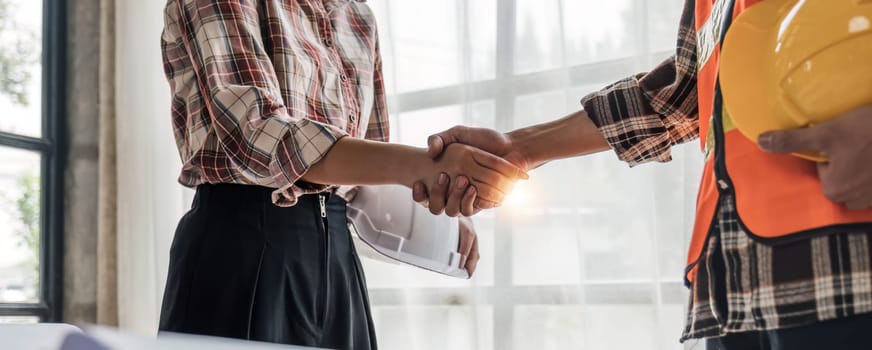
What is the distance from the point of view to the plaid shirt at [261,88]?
136cm

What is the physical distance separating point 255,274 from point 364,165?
0.26 m

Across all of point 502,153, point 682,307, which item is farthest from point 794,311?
point 682,307

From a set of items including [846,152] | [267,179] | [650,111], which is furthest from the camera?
[267,179]

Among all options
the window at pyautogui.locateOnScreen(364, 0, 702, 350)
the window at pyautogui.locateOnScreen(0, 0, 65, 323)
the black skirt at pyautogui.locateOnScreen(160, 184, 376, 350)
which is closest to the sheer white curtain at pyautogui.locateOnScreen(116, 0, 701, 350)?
the window at pyautogui.locateOnScreen(364, 0, 702, 350)

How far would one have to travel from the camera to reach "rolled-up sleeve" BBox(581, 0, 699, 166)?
1.15 meters

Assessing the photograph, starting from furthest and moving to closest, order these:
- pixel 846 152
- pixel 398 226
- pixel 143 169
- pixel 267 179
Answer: pixel 143 169 < pixel 398 226 < pixel 267 179 < pixel 846 152

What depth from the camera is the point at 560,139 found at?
4.61 ft

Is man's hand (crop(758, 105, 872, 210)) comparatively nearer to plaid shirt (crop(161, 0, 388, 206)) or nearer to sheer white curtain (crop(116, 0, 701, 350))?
plaid shirt (crop(161, 0, 388, 206))

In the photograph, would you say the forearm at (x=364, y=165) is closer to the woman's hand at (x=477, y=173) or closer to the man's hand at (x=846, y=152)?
the woman's hand at (x=477, y=173)

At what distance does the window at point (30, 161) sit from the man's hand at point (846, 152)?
126 inches

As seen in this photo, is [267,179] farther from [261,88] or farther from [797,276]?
[797,276]

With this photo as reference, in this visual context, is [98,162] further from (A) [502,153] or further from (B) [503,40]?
(A) [502,153]

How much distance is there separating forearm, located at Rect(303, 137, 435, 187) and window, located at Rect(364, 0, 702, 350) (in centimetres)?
85

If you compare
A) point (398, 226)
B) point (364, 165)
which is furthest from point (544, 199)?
point (364, 165)
